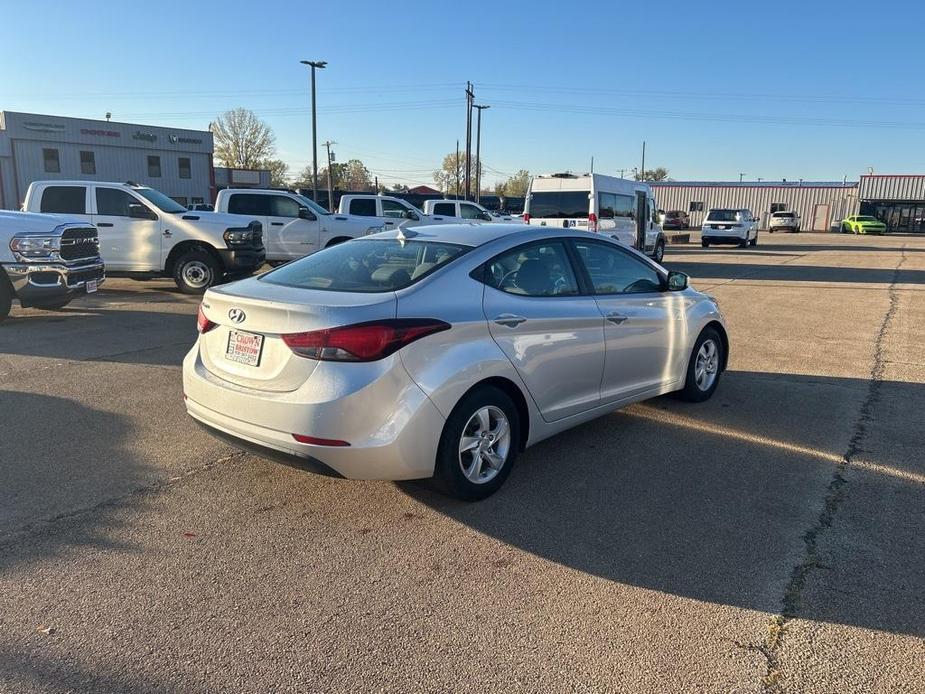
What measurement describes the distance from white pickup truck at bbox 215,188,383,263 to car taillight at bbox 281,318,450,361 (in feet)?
39.8

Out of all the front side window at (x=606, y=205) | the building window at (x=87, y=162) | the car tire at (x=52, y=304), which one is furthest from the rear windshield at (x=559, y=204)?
the building window at (x=87, y=162)

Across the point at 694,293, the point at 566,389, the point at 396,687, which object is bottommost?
the point at 396,687

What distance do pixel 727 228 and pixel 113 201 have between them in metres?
27.1

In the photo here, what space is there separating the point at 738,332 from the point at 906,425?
171 inches

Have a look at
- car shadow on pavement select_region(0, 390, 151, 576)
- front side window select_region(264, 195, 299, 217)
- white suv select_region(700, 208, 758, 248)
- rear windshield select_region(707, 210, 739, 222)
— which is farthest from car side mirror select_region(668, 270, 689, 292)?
rear windshield select_region(707, 210, 739, 222)

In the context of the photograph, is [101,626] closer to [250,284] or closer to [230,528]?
[230,528]

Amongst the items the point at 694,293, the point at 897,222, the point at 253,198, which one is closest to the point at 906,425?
the point at 694,293

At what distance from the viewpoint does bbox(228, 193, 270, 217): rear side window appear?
596 inches

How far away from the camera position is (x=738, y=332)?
9.82 metres

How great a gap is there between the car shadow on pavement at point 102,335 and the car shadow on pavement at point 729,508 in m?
4.69

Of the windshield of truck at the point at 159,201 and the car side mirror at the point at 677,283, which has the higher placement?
the windshield of truck at the point at 159,201

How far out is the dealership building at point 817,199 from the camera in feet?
207

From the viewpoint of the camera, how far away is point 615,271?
17.1ft

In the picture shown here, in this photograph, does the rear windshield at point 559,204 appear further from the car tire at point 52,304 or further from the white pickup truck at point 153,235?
the car tire at point 52,304
